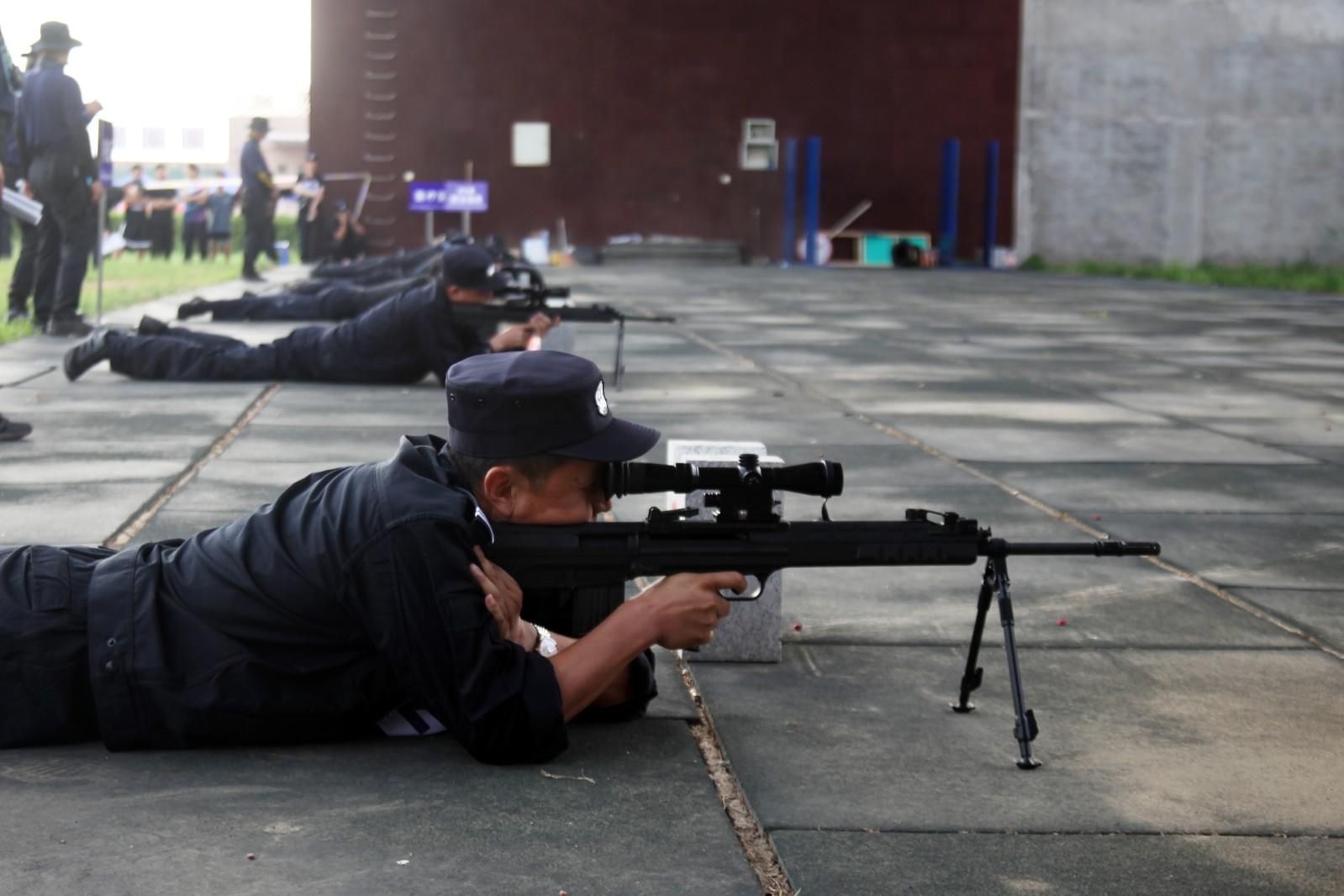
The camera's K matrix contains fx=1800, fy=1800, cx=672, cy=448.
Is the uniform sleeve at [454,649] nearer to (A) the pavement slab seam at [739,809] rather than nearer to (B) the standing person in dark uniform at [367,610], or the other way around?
(B) the standing person in dark uniform at [367,610]

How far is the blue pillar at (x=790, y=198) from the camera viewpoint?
123 feet

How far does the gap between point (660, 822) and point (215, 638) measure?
3.38 ft

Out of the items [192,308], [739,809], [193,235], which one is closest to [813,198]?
[193,235]

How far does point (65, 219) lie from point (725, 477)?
12975mm

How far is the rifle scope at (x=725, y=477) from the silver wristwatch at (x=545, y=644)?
51 centimetres

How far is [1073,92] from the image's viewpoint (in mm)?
37656

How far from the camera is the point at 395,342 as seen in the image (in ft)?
38.2

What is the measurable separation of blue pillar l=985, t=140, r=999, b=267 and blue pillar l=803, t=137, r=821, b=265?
140 inches

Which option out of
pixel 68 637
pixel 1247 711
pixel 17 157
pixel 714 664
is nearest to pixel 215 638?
pixel 68 637

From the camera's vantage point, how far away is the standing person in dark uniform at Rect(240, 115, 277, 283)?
2562 centimetres

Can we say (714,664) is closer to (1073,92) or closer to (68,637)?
(68,637)

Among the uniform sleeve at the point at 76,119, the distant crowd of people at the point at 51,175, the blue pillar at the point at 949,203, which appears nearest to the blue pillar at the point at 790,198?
the blue pillar at the point at 949,203

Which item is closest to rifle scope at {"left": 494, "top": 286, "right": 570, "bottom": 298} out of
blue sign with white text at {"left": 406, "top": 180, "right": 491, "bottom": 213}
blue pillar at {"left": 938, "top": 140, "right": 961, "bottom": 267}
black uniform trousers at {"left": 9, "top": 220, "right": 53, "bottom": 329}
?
black uniform trousers at {"left": 9, "top": 220, "right": 53, "bottom": 329}

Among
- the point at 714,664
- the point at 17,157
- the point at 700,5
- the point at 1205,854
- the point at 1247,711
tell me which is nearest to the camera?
the point at 1205,854
